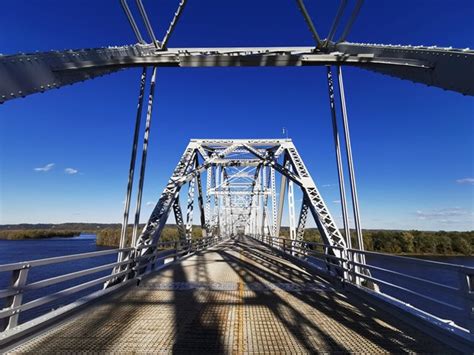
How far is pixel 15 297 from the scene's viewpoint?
3.77 m

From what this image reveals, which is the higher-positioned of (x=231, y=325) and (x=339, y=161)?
(x=339, y=161)

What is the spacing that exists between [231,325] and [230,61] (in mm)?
6005

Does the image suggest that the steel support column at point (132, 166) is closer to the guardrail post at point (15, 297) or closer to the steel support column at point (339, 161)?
the guardrail post at point (15, 297)

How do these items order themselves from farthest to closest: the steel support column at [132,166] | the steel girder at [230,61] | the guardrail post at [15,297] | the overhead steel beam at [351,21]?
the steel support column at [132,166]
the overhead steel beam at [351,21]
the steel girder at [230,61]
the guardrail post at [15,297]

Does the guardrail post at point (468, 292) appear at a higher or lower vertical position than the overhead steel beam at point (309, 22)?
lower

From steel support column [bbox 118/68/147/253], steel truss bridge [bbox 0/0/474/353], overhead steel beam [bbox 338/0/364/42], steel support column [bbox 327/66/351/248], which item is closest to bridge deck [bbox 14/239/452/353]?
steel truss bridge [bbox 0/0/474/353]

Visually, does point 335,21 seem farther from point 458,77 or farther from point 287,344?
point 287,344

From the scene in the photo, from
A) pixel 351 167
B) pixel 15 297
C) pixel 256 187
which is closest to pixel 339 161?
pixel 351 167

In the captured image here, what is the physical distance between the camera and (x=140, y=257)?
792 centimetres

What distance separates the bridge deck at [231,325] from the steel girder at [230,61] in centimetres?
355

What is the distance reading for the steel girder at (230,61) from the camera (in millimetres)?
4094

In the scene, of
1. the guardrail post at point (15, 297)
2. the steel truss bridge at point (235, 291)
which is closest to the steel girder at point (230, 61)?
the steel truss bridge at point (235, 291)

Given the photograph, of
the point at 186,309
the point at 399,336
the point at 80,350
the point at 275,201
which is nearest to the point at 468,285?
the point at 399,336

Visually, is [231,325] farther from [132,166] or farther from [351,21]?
[351,21]
